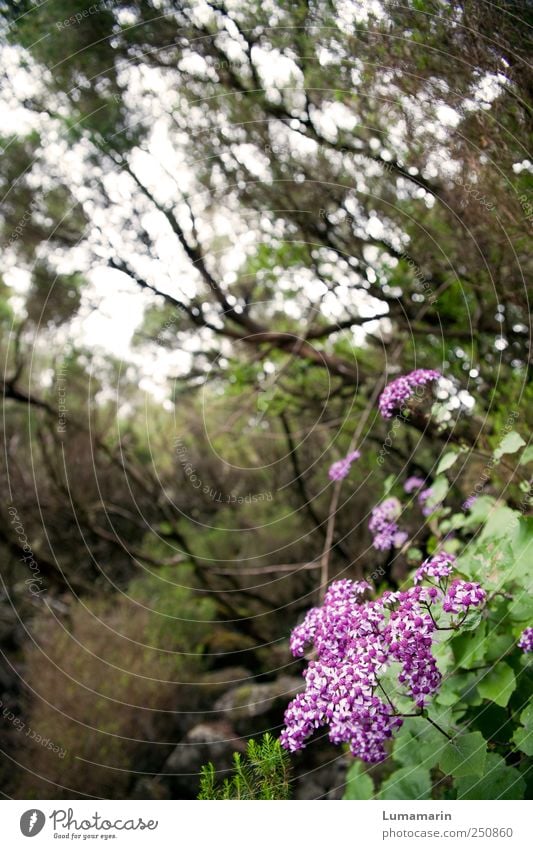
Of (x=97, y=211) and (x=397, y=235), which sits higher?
(x=97, y=211)

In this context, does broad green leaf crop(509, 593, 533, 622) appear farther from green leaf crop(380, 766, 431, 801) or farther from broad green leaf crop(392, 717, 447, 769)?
green leaf crop(380, 766, 431, 801)

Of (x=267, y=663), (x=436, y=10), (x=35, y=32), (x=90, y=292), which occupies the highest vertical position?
(x=35, y=32)

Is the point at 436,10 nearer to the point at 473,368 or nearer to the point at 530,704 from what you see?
the point at 473,368

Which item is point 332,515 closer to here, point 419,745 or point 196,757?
Result: point 419,745

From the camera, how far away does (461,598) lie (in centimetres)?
129

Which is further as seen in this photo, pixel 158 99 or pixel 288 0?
pixel 158 99

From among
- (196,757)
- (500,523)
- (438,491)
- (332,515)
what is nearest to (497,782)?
(500,523)

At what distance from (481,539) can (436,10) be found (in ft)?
5.38

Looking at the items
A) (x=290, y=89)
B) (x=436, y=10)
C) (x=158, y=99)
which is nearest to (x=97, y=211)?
(x=158, y=99)

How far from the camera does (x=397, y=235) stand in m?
2.87

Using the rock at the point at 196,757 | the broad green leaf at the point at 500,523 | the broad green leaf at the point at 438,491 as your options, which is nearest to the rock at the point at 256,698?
the rock at the point at 196,757

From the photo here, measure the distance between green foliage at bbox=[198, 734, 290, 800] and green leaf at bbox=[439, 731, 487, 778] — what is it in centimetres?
38

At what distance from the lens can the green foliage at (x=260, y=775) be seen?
147 cm

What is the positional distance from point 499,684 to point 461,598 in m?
0.33
